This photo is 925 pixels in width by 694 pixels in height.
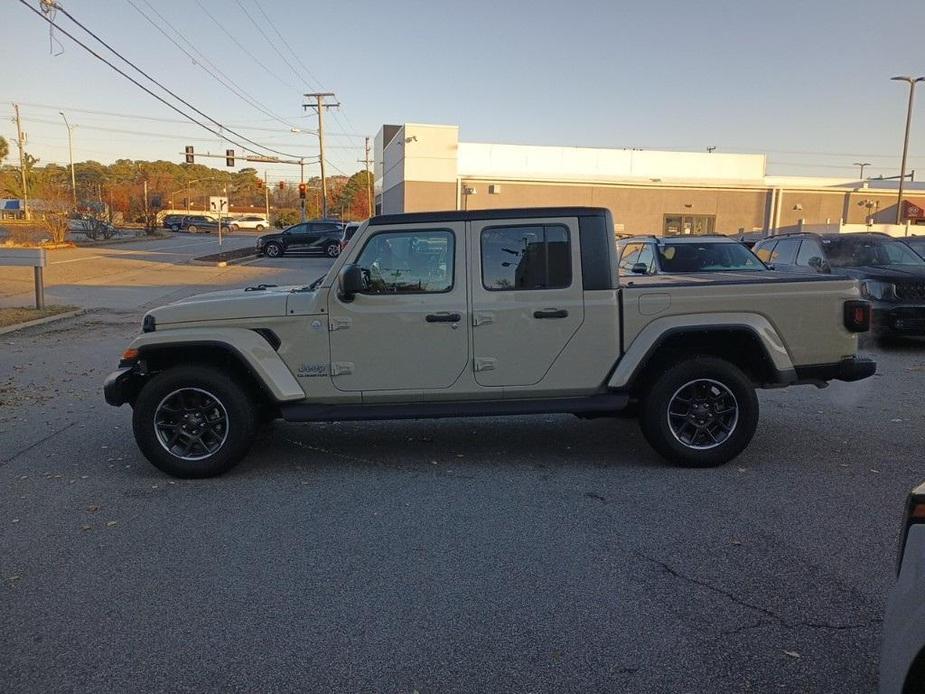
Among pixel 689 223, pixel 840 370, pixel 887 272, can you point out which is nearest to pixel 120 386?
pixel 840 370

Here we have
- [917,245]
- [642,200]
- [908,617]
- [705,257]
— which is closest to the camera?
[908,617]

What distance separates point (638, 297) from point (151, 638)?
3931 mm

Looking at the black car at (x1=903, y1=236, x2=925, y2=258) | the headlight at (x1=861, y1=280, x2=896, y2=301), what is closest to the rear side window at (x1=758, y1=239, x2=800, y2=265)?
the black car at (x1=903, y1=236, x2=925, y2=258)

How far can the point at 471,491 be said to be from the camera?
5.19 meters

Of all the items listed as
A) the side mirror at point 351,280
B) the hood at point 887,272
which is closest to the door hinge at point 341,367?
the side mirror at point 351,280

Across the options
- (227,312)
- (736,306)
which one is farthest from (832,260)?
(227,312)

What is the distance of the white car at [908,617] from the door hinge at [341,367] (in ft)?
12.8

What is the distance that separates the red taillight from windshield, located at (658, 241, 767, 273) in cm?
591

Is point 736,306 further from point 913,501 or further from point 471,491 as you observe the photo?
point 913,501

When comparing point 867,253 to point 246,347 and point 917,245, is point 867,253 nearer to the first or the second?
point 917,245

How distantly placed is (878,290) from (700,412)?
7.34 meters

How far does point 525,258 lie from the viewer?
18.4 feet

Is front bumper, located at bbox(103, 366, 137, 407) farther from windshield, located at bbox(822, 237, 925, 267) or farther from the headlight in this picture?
windshield, located at bbox(822, 237, 925, 267)

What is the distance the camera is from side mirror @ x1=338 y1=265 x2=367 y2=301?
5285 millimetres
